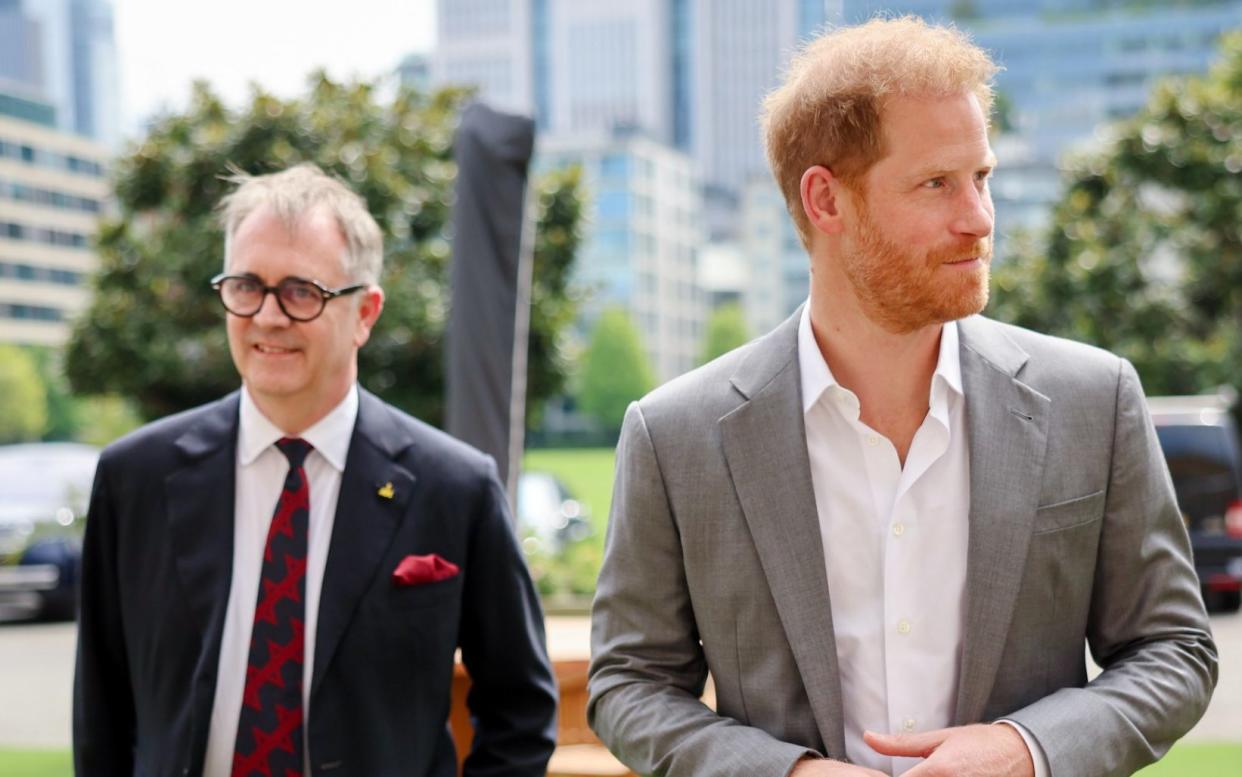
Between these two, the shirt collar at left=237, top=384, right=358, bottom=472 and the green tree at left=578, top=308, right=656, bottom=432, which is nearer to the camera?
the shirt collar at left=237, top=384, right=358, bottom=472

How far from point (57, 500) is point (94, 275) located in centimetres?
457

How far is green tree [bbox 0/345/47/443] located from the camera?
107625 millimetres

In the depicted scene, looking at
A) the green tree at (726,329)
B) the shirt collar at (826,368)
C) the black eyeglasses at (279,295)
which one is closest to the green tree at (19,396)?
the green tree at (726,329)

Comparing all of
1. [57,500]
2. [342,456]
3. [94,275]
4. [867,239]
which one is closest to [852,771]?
[867,239]

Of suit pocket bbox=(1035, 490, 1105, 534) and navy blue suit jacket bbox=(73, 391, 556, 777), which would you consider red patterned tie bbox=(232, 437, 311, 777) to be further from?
suit pocket bbox=(1035, 490, 1105, 534)

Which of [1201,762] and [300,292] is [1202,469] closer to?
[1201,762]

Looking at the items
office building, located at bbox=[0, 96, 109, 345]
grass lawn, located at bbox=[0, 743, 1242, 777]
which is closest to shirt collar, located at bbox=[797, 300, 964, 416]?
grass lawn, located at bbox=[0, 743, 1242, 777]

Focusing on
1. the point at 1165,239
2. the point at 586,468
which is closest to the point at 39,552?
the point at 1165,239

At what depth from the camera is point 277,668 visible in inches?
109

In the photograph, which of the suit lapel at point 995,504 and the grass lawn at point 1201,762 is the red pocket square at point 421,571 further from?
the grass lawn at point 1201,762

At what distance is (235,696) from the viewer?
2.77m

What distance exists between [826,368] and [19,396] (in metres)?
115

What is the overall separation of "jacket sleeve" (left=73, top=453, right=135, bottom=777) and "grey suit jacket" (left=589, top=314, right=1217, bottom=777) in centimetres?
110

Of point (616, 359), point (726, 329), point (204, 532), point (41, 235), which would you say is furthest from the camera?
point (726, 329)
